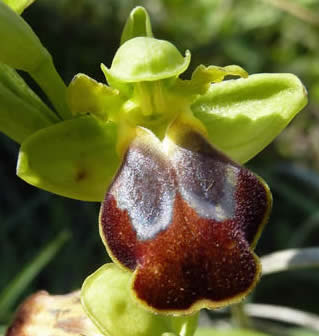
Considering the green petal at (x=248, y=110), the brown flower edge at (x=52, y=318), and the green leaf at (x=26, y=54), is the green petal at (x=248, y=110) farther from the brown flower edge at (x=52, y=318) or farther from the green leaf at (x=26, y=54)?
the brown flower edge at (x=52, y=318)

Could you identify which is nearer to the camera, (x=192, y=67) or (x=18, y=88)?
(x=18, y=88)

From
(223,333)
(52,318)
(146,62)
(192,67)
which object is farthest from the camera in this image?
(192,67)

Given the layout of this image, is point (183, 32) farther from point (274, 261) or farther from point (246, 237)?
point (246, 237)

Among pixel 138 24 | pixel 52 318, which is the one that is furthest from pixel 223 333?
pixel 138 24

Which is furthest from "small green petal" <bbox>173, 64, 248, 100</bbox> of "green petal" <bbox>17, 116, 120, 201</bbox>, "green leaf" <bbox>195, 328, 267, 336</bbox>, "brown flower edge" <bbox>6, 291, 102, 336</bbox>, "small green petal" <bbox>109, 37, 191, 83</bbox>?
"green leaf" <bbox>195, 328, 267, 336</bbox>

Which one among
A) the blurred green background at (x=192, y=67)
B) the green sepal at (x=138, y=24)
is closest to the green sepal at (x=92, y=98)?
the green sepal at (x=138, y=24)

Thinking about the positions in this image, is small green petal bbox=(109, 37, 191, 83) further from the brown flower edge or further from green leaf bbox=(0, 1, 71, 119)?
the brown flower edge

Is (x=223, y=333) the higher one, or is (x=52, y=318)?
(x=52, y=318)

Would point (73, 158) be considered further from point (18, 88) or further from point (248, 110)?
point (248, 110)
